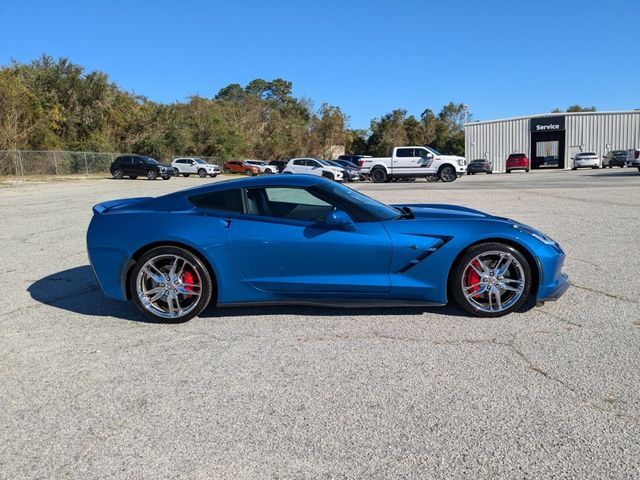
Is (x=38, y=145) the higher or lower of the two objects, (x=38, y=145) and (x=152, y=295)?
the higher

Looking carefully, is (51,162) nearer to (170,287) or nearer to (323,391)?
(170,287)

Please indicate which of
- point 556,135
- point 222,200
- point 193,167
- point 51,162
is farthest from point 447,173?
point 556,135

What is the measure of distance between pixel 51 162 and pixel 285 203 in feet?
126

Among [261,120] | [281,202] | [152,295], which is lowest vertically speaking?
[152,295]

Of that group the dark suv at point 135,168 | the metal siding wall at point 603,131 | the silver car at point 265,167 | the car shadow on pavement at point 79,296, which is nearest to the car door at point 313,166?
the dark suv at point 135,168

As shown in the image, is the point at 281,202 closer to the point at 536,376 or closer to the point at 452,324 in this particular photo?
the point at 452,324

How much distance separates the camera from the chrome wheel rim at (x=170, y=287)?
4332mm

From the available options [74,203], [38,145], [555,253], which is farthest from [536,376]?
[38,145]

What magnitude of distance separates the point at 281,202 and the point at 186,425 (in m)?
2.31

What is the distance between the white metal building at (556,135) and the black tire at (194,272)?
51396 millimetres

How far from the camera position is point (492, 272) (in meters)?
4.21

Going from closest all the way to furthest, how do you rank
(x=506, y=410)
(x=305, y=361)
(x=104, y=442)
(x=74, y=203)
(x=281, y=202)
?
(x=104, y=442) → (x=506, y=410) → (x=305, y=361) → (x=281, y=202) → (x=74, y=203)

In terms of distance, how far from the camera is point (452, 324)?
4.12 m

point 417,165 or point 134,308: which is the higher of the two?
point 417,165
